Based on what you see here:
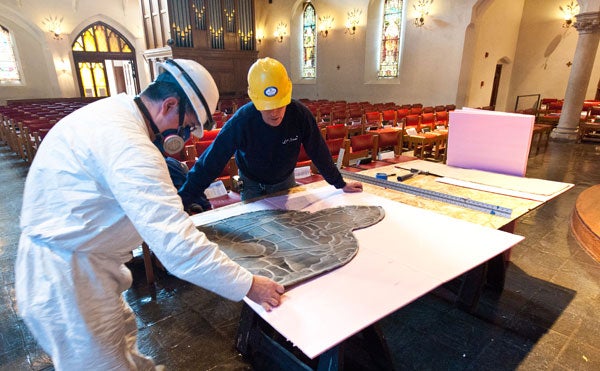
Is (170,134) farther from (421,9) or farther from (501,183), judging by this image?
(421,9)

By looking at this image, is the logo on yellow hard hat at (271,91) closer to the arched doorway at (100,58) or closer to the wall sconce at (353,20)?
the wall sconce at (353,20)

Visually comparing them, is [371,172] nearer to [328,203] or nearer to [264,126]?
[328,203]

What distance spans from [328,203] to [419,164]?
132 cm

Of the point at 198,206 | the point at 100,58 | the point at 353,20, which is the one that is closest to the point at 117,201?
the point at 198,206

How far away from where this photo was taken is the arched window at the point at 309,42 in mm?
13164

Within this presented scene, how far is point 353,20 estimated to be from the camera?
11.6 m

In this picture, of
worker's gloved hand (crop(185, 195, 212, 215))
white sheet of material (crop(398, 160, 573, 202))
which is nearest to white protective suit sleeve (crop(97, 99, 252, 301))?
worker's gloved hand (crop(185, 195, 212, 215))

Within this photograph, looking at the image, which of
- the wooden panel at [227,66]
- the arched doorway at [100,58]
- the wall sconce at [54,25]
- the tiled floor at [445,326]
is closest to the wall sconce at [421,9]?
the wooden panel at [227,66]

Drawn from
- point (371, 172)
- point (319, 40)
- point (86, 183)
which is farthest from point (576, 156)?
point (319, 40)

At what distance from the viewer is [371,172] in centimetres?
276

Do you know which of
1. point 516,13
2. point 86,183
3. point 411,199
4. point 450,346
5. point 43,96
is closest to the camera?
point 86,183

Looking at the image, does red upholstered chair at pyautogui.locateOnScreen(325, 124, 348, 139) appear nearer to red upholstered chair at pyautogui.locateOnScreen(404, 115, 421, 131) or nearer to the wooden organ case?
red upholstered chair at pyautogui.locateOnScreen(404, 115, 421, 131)

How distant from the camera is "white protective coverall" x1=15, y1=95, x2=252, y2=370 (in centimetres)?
87

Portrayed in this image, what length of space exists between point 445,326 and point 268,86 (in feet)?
5.83
